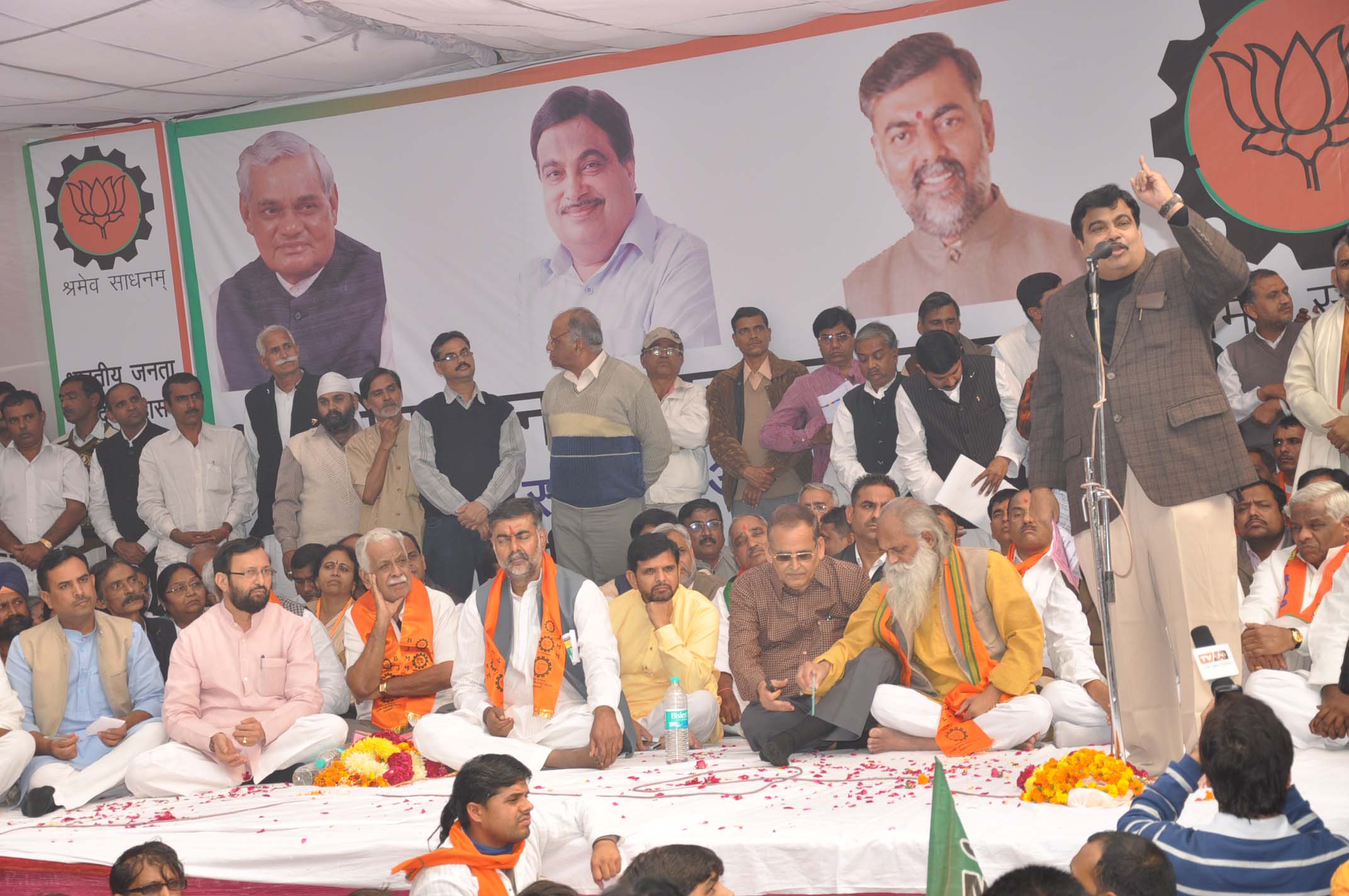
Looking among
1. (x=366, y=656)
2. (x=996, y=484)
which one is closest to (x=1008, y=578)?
(x=996, y=484)

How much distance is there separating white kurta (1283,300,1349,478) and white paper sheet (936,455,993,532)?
1376 millimetres

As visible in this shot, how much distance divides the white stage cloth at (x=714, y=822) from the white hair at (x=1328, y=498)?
3.44ft

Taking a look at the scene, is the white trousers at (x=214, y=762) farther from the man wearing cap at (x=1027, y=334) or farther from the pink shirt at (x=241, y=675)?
the man wearing cap at (x=1027, y=334)

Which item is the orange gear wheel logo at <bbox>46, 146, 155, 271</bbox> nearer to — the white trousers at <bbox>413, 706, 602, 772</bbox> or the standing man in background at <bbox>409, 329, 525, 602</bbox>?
the standing man in background at <bbox>409, 329, 525, 602</bbox>

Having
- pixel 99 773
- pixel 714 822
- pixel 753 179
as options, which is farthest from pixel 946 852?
pixel 753 179

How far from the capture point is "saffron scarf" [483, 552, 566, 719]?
565cm

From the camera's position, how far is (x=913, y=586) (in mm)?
5188

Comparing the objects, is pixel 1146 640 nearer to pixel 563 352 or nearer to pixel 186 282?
pixel 563 352

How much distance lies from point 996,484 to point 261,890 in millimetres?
3686

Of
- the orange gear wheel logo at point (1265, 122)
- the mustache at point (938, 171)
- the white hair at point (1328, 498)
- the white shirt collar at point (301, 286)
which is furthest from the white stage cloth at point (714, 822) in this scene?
the white shirt collar at point (301, 286)

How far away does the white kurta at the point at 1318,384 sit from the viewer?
5.82 meters

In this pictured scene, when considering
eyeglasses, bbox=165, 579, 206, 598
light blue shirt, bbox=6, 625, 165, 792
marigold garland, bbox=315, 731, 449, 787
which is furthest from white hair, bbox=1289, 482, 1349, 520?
eyeglasses, bbox=165, 579, 206, 598

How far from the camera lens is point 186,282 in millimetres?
8406

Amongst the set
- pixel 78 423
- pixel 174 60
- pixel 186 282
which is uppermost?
pixel 174 60
